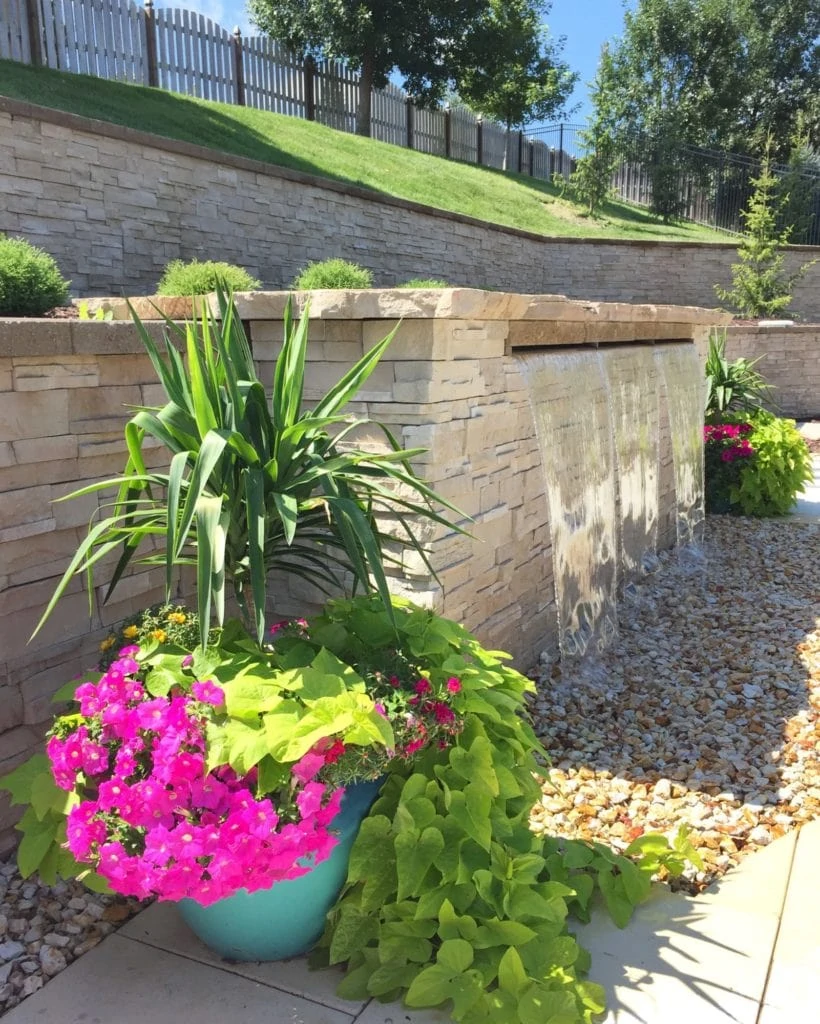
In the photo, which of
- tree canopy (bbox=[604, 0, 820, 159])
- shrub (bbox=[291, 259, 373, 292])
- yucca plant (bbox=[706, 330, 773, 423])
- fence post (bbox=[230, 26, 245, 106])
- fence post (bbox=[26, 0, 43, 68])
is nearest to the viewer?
shrub (bbox=[291, 259, 373, 292])

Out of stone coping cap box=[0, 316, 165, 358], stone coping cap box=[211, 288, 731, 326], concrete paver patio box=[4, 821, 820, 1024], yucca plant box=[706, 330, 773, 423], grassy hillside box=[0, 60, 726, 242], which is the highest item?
grassy hillside box=[0, 60, 726, 242]

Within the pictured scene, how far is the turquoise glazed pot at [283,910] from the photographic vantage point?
6.41ft

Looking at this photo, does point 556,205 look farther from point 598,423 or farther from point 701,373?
point 598,423

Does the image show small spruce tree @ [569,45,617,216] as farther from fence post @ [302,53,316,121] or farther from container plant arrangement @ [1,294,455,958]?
container plant arrangement @ [1,294,455,958]

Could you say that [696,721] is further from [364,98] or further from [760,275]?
[364,98]

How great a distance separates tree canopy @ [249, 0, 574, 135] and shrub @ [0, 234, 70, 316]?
15.1 m

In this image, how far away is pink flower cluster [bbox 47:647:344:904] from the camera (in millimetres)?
1692

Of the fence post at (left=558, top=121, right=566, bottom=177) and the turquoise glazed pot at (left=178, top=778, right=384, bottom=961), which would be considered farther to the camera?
the fence post at (left=558, top=121, right=566, bottom=177)

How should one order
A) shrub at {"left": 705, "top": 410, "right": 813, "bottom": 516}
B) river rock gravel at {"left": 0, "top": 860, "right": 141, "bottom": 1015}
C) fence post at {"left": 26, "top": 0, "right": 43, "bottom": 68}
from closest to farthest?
river rock gravel at {"left": 0, "top": 860, "right": 141, "bottom": 1015}
shrub at {"left": 705, "top": 410, "right": 813, "bottom": 516}
fence post at {"left": 26, "top": 0, "right": 43, "bottom": 68}

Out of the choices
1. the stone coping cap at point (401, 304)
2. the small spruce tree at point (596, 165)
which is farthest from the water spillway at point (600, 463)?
the small spruce tree at point (596, 165)

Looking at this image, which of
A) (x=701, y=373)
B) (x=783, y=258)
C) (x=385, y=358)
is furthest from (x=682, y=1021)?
(x=783, y=258)

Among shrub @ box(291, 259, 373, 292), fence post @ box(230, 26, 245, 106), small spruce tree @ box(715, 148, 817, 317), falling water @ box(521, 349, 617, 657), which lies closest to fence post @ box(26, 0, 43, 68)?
fence post @ box(230, 26, 245, 106)

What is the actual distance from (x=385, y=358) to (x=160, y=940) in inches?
77.7

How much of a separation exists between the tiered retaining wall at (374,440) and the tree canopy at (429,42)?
15223 millimetres
